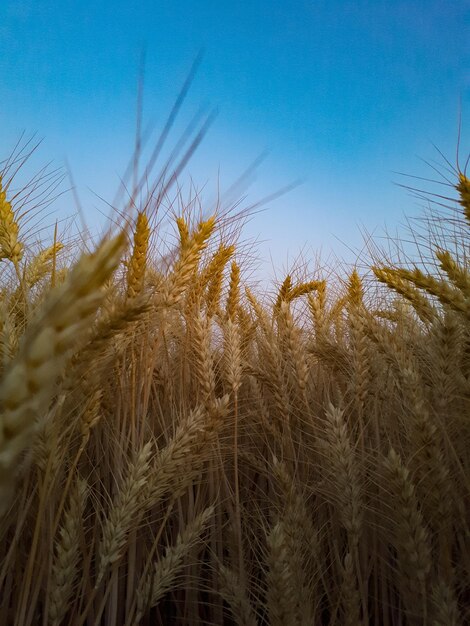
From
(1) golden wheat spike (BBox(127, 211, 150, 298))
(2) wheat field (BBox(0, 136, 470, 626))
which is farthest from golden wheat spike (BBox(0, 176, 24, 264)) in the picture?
(1) golden wheat spike (BBox(127, 211, 150, 298))

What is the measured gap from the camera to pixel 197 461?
59.6 inches

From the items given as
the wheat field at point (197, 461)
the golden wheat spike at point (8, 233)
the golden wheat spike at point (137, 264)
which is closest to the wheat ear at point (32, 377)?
the wheat field at point (197, 461)

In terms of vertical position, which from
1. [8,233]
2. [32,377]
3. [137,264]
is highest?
[8,233]

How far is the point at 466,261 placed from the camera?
2109mm

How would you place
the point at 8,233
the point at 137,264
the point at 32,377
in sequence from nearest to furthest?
the point at 32,377 → the point at 137,264 → the point at 8,233

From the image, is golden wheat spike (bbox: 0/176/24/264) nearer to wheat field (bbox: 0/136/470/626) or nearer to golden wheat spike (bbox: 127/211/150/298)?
wheat field (bbox: 0/136/470/626)

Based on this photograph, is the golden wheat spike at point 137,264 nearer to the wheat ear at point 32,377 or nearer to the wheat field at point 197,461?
the wheat field at point 197,461

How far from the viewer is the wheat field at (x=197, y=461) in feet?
3.48

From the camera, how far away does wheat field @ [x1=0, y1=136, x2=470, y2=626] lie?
106cm

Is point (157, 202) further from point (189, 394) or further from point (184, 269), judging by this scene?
point (189, 394)

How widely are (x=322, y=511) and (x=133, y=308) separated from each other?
141 cm

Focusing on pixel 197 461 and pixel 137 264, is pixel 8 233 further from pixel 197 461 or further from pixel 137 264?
pixel 197 461

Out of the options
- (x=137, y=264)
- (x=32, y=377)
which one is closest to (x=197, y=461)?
(x=137, y=264)

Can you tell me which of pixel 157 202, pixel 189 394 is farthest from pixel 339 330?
pixel 157 202
